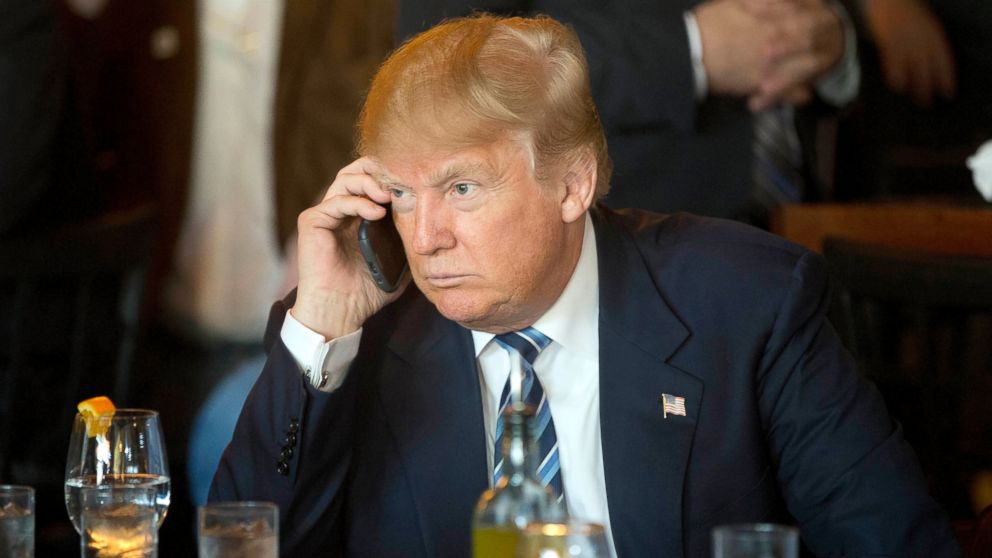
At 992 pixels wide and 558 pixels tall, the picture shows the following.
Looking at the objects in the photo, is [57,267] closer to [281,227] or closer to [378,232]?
[378,232]

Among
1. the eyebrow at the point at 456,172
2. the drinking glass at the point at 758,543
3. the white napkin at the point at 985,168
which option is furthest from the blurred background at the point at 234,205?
the drinking glass at the point at 758,543

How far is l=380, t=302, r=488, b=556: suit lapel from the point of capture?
179cm

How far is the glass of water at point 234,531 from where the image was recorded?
4.10 feet

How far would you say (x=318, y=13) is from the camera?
4.52 meters

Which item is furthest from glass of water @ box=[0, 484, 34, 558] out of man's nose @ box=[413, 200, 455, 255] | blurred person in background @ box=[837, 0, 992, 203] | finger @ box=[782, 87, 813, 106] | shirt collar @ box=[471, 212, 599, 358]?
blurred person in background @ box=[837, 0, 992, 203]

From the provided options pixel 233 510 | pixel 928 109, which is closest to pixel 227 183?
pixel 928 109

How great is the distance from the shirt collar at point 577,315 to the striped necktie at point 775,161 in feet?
2.80

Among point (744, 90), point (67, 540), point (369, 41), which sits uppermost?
point (369, 41)

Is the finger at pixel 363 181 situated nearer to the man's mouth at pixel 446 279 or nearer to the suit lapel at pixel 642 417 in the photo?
the man's mouth at pixel 446 279

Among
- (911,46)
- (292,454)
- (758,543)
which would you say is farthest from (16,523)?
(911,46)

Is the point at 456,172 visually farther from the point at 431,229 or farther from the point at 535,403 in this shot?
the point at 535,403

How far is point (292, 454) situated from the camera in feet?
5.75

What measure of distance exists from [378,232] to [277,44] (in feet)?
9.71

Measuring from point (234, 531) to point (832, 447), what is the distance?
Answer: 79 centimetres
